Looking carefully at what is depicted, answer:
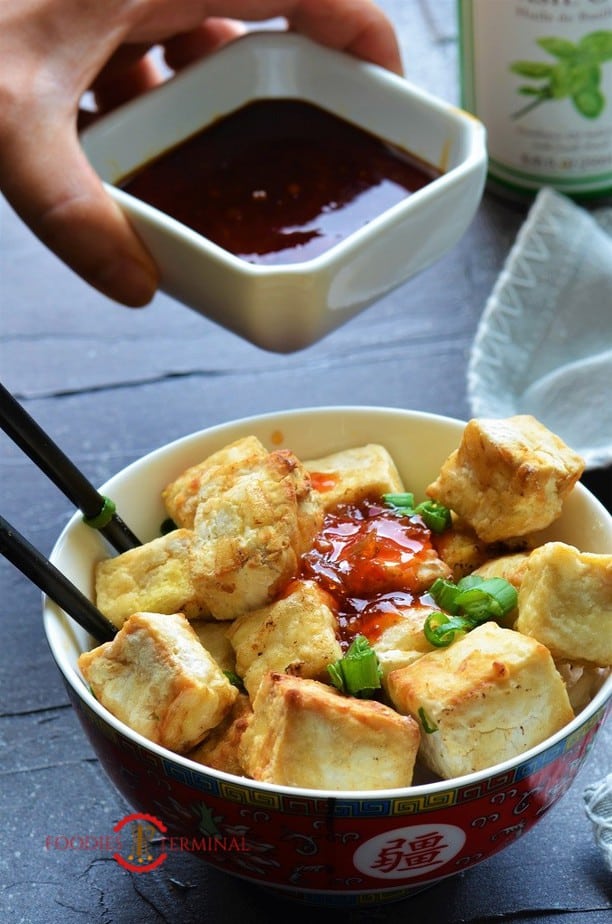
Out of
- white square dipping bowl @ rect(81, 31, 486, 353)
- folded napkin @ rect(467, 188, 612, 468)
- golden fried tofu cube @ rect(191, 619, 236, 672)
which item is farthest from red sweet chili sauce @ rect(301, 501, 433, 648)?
folded napkin @ rect(467, 188, 612, 468)

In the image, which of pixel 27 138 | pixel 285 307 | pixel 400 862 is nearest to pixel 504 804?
pixel 400 862

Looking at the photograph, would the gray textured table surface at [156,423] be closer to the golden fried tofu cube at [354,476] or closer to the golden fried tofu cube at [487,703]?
the golden fried tofu cube at [487,703]

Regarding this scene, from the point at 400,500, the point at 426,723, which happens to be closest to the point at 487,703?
the point at 426,723

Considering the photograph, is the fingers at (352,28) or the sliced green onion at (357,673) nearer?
the sliced green onion at (357,673)

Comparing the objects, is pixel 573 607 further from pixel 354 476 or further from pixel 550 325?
pixel 550 325

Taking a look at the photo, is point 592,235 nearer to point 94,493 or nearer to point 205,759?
point 94,493

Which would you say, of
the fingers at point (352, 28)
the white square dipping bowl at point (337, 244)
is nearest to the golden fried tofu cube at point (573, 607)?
the white square dipping bowl at point (337, 244)

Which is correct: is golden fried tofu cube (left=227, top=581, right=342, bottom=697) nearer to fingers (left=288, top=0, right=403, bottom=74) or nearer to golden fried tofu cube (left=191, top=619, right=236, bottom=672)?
golden fried tofu cube (left=191, top=619, right=236, bottom=672)
